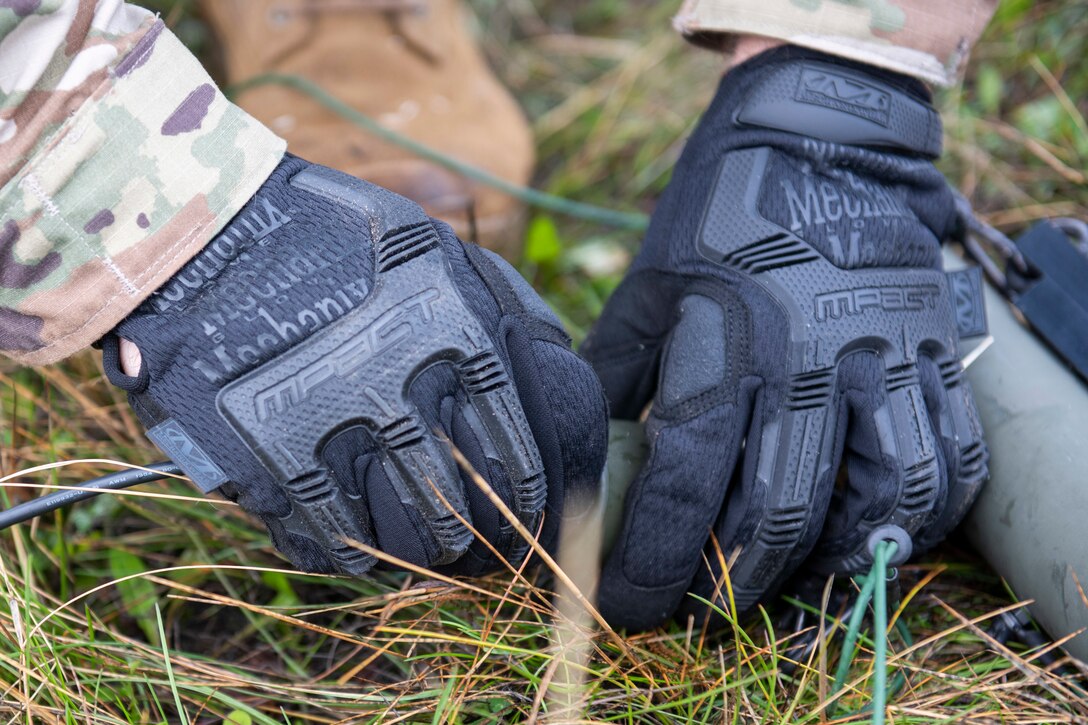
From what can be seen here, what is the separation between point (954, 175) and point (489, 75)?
96cm

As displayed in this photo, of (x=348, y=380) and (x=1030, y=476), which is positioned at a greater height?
(x=348, y=380)

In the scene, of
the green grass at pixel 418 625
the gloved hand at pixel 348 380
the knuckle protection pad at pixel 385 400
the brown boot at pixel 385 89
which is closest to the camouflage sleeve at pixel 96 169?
the gloved hand at pixel 348 380

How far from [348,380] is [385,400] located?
0.04m

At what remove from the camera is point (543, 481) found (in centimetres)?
80

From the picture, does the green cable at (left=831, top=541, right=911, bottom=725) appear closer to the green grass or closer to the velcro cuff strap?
the green grass

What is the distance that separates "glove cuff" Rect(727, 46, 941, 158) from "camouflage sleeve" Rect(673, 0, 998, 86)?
21 millimetres

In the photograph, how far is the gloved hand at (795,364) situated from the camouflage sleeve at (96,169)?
0.46 m

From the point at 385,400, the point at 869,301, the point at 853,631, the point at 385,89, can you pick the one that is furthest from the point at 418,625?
the point at 385,89

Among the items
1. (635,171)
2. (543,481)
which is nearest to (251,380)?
(543,481)

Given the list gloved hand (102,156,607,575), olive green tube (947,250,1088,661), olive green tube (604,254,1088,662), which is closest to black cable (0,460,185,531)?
gloved hand (102,156,607,575)

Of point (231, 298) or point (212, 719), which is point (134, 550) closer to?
point (212, 719)

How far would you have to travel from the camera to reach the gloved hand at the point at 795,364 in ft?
2.84

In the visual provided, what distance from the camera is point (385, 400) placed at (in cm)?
74

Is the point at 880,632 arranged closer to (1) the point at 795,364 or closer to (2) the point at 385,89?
(1) the point at 795,364
